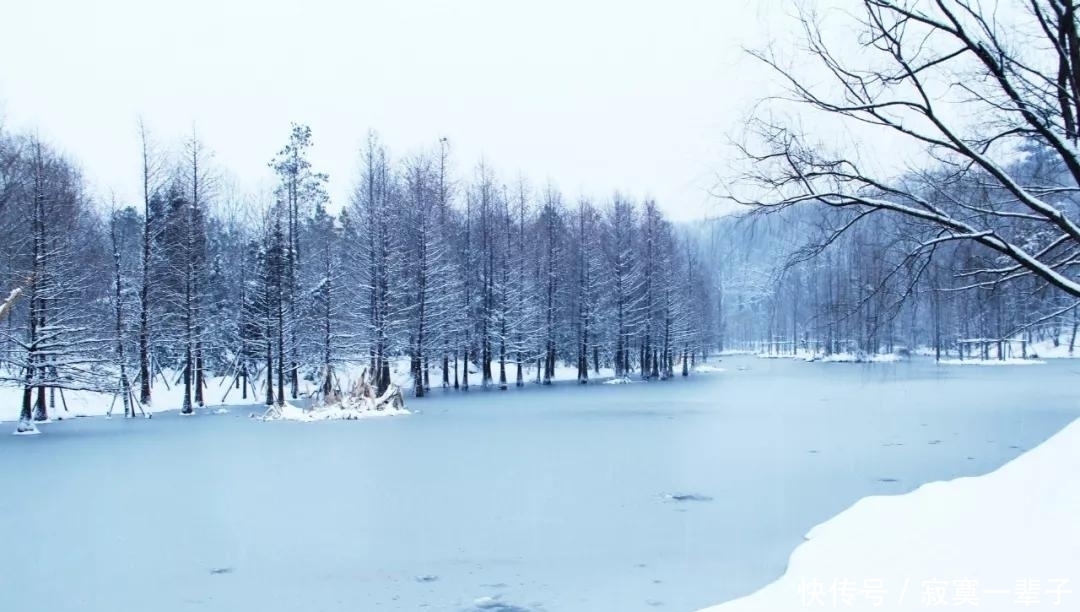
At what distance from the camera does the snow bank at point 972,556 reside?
392 centimetres

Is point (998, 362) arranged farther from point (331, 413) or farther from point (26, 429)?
point (26, 429)

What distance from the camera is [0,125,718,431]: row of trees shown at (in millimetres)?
24484

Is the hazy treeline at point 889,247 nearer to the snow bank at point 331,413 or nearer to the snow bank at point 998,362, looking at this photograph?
the snow bank at point 331,413

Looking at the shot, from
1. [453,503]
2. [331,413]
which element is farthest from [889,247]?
[331,413]

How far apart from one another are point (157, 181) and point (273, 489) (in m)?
20.7

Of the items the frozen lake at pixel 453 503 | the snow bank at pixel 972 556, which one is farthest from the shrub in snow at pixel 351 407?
the snow bank at pixel 972 556

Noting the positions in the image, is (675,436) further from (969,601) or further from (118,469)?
(969,601)

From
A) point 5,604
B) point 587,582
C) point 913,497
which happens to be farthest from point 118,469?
point 913,497

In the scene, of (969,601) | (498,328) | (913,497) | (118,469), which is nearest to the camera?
(969,601)

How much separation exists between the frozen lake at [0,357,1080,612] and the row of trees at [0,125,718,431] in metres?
5.72

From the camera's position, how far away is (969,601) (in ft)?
12.9

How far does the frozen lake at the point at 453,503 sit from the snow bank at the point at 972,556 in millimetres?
1501

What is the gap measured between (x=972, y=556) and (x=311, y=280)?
37.2 metres

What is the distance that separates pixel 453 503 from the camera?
35.6 ft
